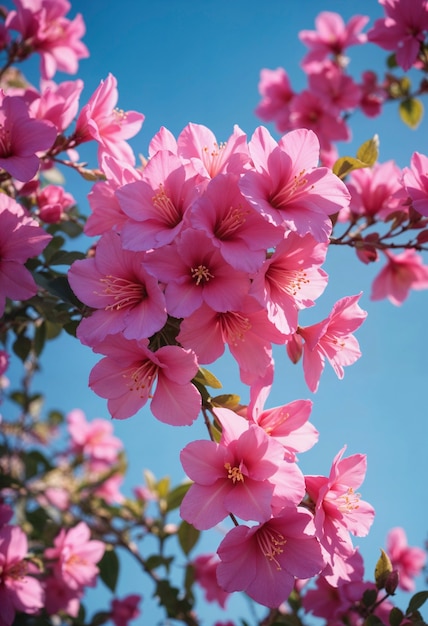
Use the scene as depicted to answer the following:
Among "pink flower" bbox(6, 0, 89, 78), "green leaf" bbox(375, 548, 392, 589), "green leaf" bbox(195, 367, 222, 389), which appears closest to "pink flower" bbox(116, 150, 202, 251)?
"green leaf" bbox(195, 367, 222, 389)

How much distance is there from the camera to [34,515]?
2.62m

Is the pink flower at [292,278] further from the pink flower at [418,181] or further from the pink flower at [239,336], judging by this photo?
the pink flower at [418,181]

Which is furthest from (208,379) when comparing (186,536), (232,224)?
(186,536)

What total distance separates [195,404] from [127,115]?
106 cm

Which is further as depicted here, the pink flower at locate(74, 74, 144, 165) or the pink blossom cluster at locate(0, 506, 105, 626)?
the pink blossom cluster at locate(0, 506, 105, 626)

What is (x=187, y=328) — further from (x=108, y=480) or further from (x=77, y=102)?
(x=108, y=480)

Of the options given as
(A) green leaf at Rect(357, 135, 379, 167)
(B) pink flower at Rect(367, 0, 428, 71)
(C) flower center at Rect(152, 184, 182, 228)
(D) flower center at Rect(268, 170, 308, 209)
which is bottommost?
(D) flower center at Rect(268, 170, 308, 209)

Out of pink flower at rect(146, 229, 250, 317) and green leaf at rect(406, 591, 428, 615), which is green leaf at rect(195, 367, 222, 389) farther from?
green leaf at rect(406, 591, 428, 615)

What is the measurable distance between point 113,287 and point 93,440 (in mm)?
2718

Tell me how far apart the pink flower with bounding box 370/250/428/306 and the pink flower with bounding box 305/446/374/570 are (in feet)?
3.63

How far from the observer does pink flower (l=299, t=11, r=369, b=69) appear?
3.29 meters

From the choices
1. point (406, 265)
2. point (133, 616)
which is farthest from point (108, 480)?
point (406, 265)

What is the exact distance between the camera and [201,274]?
130 cm

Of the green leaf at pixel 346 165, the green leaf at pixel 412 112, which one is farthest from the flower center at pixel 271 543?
the green leaf at pixel 412 112
